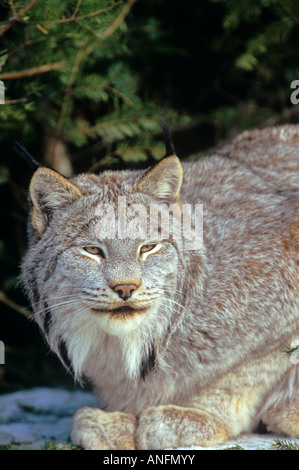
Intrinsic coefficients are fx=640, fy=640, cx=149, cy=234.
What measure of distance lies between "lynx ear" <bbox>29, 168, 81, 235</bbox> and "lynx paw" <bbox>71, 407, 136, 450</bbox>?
101 cm

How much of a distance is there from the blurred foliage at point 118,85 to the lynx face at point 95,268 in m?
0.84

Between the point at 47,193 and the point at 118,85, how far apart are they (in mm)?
1692

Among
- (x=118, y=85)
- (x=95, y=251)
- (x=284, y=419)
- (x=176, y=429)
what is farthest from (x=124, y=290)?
(x=118, y=85)

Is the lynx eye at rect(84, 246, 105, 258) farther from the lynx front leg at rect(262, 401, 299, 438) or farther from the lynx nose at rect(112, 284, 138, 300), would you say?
the lynx front leg at rect(262, 401, 299, 438)

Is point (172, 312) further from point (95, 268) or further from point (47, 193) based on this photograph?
point (47, 193)

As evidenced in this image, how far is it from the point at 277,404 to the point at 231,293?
2.23ft

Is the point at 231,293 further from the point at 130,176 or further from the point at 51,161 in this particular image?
the point at 51,161

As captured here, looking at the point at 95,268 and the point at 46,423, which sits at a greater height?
the point at 95,268

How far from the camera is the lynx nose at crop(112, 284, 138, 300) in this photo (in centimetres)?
282

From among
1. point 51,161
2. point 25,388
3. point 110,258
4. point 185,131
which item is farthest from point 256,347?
point 185,131

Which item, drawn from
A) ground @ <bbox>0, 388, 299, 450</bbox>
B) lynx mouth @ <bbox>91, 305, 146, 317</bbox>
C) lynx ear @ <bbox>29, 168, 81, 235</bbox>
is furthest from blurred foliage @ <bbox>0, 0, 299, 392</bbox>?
lynx mouth @ <bbox>91, 305, 146, 317</bbox>

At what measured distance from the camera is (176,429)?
3223mm

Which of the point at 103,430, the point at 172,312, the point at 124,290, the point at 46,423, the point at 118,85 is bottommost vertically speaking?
the point at 46,423

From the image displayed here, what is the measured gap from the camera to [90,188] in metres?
3.23
